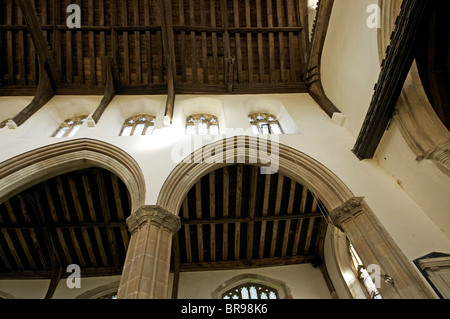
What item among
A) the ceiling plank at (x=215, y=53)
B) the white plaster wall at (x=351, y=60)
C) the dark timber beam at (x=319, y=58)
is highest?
the ceiling plank at (x=215, y=53)

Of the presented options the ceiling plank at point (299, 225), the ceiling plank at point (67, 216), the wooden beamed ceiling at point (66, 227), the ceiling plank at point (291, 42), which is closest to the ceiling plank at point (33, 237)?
the wooden beamed ceiling at point (66, 227)

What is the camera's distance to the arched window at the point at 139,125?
7.64 m

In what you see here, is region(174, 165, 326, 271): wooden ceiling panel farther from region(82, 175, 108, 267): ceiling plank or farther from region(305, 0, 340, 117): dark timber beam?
region(305, 0, 340, 117): dark timber beam

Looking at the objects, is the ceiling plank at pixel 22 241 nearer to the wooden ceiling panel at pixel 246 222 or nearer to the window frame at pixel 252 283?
the wooden ceiling panel at pixel 246 222

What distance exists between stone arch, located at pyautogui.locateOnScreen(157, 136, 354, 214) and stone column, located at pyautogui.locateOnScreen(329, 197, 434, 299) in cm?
26

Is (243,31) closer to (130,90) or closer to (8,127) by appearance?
(130,90)

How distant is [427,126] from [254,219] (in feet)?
14.8

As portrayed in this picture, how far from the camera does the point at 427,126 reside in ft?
15.1

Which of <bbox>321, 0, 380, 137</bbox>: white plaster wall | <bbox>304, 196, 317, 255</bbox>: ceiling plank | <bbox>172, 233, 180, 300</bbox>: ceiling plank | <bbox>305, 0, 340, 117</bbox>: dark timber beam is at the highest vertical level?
<bbox>305, 0, 340, 117</bbox>: dark timber beam

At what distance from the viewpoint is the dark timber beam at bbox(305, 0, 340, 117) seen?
726cm

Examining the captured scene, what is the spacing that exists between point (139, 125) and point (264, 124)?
3.49 metres

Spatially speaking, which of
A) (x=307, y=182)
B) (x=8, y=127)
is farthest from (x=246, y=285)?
(x=8, y=127)

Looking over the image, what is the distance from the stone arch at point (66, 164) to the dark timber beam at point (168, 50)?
5.44 ft

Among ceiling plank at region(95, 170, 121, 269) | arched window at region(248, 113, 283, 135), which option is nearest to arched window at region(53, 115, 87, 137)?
ceiling plank at region(95, 170, 121, 269)
